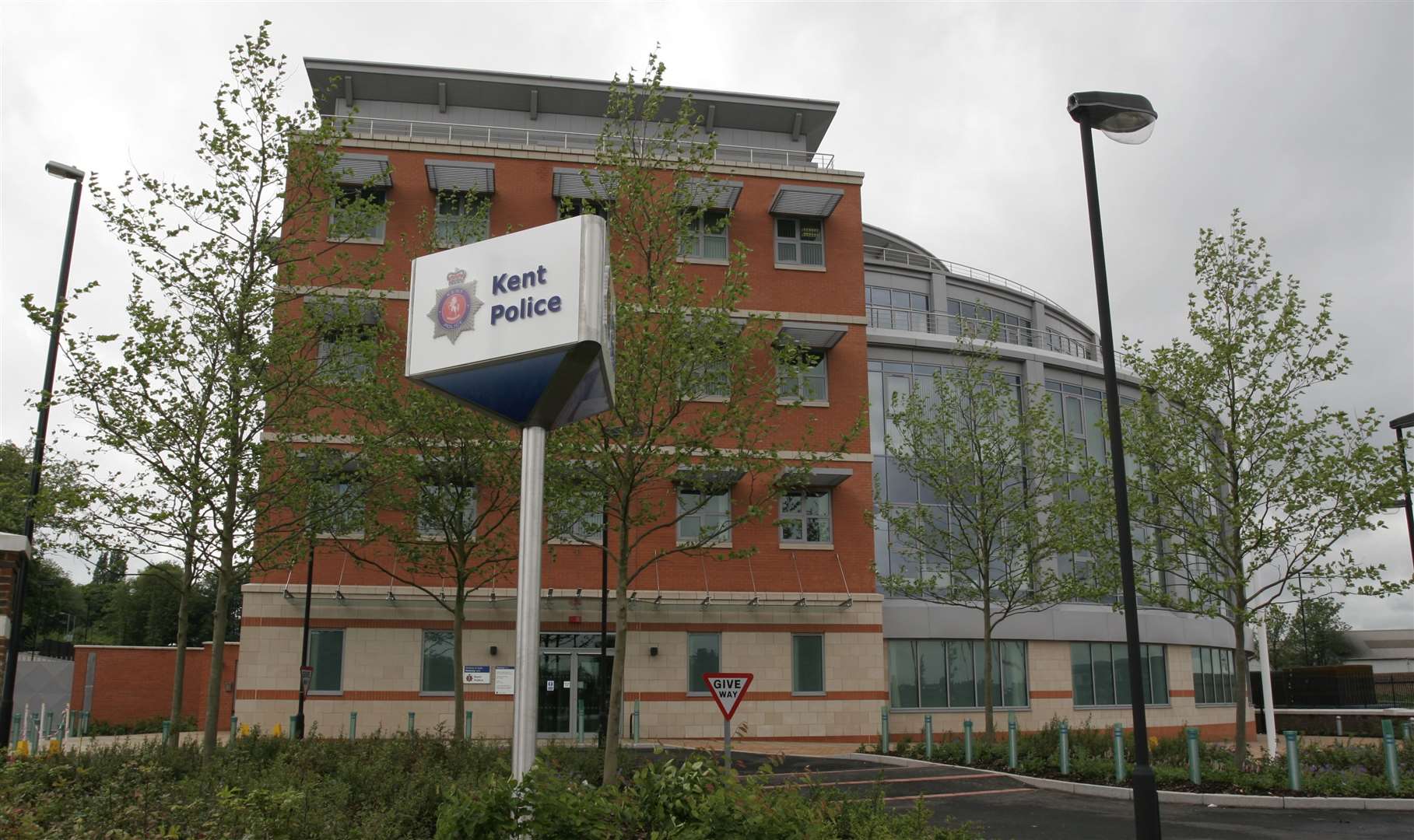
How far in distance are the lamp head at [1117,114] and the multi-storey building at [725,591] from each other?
13452 mm

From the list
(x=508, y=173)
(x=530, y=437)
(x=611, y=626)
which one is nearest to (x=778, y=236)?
(x=508, y=173)

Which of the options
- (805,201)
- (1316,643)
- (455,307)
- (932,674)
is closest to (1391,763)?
(932,674)

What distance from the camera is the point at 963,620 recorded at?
32.5 m

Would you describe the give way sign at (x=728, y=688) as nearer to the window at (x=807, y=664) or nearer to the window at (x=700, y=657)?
the window at (x=700, y=657)

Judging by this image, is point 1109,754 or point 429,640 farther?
point 429,640

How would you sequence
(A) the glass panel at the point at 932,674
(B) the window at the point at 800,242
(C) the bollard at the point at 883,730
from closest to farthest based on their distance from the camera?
(C) the bollard at the point at 883,730, (B) the window at the point at 800,242, (A) the glass panel at the point at 932,674

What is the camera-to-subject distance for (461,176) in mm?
29672

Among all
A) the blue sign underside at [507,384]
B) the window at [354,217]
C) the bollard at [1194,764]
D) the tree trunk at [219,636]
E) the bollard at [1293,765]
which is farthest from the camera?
the bollard at [1194,764]

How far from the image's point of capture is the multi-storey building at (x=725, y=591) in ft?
89.7

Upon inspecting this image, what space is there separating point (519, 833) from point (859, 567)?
23.4 meters

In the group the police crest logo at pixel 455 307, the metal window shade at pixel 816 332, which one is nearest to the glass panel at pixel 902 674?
the metal window shade at pixel 816 332

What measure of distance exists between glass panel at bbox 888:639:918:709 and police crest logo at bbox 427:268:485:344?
25235 mm

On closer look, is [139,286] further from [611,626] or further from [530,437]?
[611,626]

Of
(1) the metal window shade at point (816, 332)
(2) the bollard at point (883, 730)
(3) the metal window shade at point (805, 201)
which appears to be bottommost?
(2) the bollard at point (883, 730)
